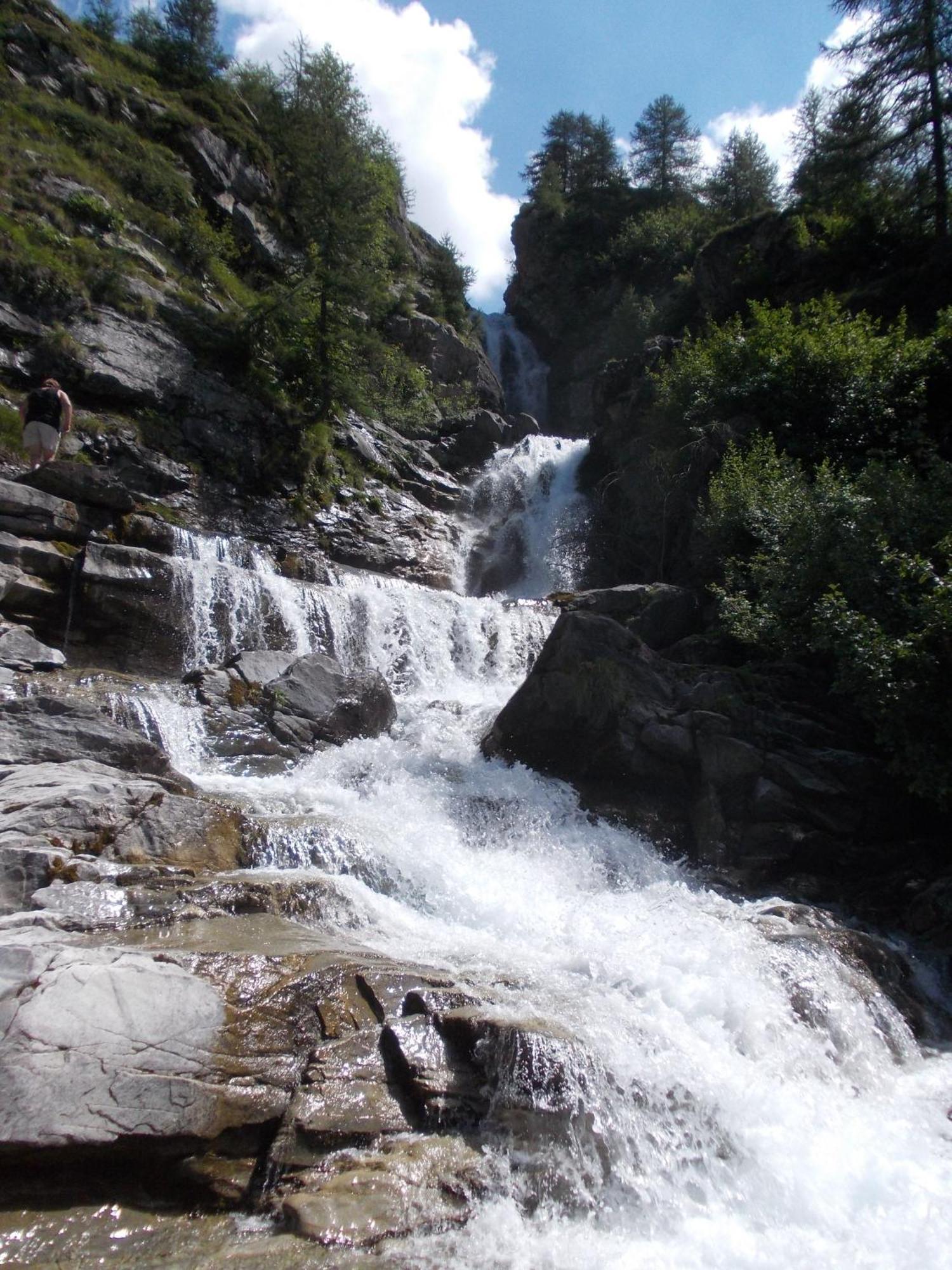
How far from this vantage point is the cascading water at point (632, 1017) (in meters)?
3.67

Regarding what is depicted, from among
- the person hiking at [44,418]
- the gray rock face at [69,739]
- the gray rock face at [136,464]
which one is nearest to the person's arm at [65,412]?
the person hiking at [44,418]

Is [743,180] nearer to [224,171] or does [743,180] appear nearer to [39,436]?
[224,171]

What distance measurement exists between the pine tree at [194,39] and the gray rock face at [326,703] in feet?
86.6

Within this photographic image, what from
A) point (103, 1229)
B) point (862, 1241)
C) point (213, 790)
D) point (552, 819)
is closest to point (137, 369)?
point (213, 790)

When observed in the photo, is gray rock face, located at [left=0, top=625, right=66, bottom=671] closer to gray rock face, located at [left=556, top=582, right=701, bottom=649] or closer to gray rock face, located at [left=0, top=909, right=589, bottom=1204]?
gray rock face, located at [left=0, top=909, right=589, bottom=1204]

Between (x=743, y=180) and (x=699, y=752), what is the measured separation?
126 feet

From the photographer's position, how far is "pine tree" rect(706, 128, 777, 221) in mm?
36938

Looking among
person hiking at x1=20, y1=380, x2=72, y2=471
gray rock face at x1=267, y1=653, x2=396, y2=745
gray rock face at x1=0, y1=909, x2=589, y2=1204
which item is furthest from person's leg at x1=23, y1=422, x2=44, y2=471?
gray rock face at x1=0, y1=909, x2=589, y2=1204

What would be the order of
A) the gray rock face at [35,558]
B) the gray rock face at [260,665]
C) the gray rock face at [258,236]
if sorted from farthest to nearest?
→ the gray rock face at [258,236] → the gray rock face at [260,665] → the gray rock face at [35,558]

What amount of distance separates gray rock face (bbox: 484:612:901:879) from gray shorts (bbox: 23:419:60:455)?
8.31 metres

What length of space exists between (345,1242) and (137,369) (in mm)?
17243

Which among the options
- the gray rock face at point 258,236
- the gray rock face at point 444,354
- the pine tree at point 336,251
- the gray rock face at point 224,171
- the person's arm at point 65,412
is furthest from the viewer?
the gray rock face at point 444,354

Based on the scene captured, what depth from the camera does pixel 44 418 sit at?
1191 centimetres

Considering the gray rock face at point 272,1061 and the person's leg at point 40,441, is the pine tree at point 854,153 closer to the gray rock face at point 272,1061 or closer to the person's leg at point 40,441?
the person's leg at point 40,441
